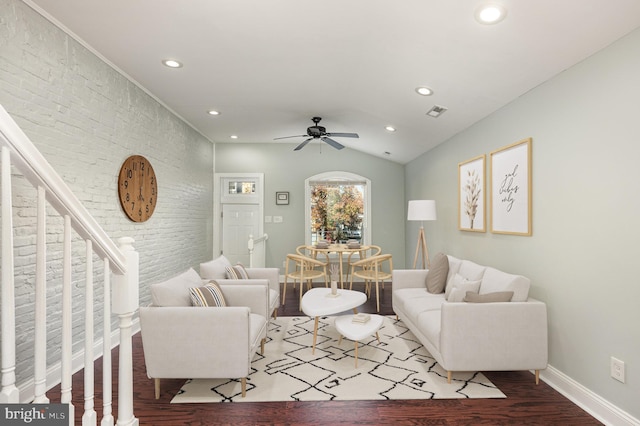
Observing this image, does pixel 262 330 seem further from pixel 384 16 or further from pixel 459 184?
pixel 459 184

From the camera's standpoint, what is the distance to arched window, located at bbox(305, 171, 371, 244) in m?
7.03

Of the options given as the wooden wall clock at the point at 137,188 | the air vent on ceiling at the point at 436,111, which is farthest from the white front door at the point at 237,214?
the air vent on ceiling at the point at 436,111

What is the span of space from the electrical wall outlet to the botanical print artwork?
2053mm

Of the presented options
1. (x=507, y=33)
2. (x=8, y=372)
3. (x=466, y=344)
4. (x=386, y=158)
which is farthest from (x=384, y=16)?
(x=386, y=158)

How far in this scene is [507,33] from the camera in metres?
2.26

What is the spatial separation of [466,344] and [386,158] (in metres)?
4.88

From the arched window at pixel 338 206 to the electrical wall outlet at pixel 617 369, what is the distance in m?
4.95

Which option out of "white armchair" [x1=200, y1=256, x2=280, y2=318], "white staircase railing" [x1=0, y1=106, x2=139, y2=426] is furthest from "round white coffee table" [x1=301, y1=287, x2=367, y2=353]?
"white staircase railing" [x1=0, y1=106, x2=139, y2=426]

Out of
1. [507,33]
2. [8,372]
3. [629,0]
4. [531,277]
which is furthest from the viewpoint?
[531,277]

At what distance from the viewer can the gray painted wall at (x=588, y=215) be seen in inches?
82.0

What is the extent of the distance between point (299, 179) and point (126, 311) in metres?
5.72

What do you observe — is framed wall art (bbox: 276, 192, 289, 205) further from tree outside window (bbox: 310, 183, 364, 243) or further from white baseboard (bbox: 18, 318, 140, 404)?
white baseboard (bbox: 18, 318, 140, 404)

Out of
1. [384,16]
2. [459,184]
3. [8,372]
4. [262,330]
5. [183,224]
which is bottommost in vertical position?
[262,330]

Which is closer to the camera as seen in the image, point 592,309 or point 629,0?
point 629,0
